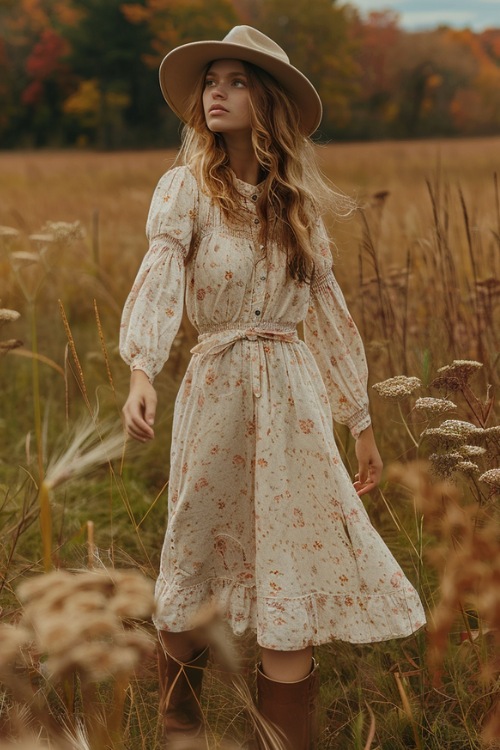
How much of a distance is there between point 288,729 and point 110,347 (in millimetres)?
2589

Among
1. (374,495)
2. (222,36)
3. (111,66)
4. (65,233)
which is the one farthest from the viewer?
(111,66)

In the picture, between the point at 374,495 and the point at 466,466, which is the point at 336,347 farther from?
the point at 374,495

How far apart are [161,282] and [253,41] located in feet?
2.09

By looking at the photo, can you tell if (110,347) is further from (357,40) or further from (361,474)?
(357,40)

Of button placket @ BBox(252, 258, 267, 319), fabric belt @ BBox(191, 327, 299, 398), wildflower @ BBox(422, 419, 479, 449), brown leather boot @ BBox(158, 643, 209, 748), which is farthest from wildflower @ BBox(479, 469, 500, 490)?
brown leather boot @ BBox(158, 643, 209, 748)

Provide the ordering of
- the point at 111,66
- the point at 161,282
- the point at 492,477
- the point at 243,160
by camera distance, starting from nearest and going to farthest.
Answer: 1. the point at 492,477
2. the point at 161,282
3. the point at 243,160
4. the point at 111,66

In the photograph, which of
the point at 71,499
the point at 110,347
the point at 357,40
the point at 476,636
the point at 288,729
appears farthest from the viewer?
the point at 357,40

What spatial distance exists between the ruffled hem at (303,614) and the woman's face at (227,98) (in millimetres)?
1081

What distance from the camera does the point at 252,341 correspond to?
2.12m

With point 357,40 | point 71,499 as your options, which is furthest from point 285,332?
point 357,40

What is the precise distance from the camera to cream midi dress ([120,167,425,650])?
6.68ft

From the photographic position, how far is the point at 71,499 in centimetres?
353

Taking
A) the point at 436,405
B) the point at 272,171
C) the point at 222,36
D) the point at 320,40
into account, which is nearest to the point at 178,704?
the point at 436,405

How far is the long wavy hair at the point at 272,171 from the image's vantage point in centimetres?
213
